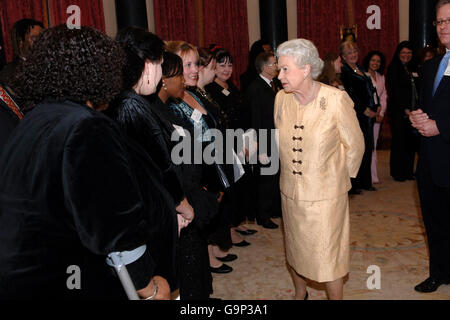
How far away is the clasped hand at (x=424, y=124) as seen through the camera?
102 inches

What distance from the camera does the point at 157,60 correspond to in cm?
178

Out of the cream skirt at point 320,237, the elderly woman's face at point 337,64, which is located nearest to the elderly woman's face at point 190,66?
the cream skirt at point 320,237

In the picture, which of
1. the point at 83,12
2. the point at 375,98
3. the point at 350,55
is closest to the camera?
the point at 350,55

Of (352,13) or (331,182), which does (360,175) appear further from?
(352,13)

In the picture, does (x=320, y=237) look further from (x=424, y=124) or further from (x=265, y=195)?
(x=265, y=195)

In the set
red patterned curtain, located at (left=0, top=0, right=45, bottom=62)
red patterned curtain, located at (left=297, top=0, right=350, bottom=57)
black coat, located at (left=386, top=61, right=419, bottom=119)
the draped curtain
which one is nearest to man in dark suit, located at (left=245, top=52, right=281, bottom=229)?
black coat, located at (left=386, top=61, right=419, bottom=119)

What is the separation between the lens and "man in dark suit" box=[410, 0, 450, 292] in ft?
8.34

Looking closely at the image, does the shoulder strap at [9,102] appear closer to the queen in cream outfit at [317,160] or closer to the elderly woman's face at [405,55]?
the queen in cream outfit at [317,160]

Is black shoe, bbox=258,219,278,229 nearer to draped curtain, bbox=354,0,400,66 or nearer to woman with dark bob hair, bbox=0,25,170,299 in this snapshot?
woman with dark bob hair, bbox=0,25,170,299

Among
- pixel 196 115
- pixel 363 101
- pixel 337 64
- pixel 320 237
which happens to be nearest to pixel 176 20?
pixel 337 64

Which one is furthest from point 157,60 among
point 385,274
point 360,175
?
point 360,175

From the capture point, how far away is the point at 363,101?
5.17 metres

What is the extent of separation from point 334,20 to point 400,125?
10.5 ft
